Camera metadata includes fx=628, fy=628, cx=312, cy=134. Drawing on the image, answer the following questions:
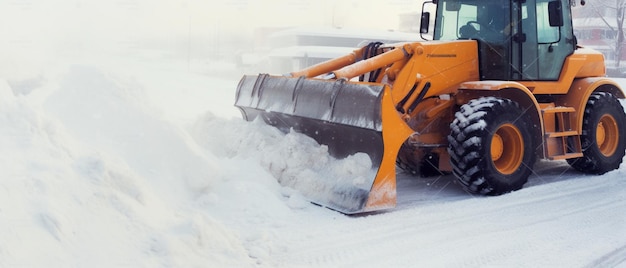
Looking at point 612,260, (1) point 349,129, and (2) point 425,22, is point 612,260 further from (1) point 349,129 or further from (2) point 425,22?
(2) point 425,22

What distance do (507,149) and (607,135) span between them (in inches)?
88.1

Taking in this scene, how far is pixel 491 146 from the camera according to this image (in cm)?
664

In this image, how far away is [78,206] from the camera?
409 cm

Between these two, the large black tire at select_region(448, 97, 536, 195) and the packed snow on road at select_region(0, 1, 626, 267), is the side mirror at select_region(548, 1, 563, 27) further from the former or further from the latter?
the packed snow on road at select_region(0, 1, 626, 267)

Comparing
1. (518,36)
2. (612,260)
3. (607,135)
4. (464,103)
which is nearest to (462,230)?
(612,260)

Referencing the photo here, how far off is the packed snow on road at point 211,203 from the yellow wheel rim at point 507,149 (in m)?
0.31

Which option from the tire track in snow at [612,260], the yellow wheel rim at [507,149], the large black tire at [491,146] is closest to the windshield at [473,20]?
the large black tire at [491,146]

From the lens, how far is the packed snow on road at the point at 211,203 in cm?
398

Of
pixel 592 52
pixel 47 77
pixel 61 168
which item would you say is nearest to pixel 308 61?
pixel 592 52

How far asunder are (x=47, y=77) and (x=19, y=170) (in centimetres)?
271

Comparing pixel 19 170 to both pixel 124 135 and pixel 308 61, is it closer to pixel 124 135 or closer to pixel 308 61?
pixel 124 135

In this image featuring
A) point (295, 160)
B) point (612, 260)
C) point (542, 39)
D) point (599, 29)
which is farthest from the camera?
point (599, 29)

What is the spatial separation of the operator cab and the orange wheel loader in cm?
1

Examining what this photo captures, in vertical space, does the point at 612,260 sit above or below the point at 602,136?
below
